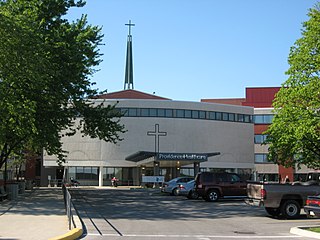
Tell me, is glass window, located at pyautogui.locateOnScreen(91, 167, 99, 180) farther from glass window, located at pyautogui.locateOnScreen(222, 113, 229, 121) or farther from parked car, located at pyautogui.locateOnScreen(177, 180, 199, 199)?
parked car, located at pyautogui.locateOnScreen(177, 180, 199, 199)

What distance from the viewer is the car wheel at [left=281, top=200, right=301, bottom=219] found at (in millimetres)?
20156

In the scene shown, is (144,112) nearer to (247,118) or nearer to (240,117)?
(240,117)

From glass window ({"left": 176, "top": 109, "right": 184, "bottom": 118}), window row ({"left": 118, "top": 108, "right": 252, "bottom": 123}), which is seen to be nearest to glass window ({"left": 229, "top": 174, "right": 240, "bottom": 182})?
window row ({"left": 118, "top": 108, "right": 252, "bottom": 123})

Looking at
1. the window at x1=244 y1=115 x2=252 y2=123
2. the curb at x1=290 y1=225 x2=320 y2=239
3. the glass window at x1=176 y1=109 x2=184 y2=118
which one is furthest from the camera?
the window at x1=244 y1=115 x2=252 y2=123

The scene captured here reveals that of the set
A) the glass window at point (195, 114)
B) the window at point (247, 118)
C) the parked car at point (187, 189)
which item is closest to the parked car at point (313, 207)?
the parked car at point (187, 189)

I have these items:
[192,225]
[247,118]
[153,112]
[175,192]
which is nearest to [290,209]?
[192,225]

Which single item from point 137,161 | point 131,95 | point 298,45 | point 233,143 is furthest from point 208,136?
point 298,45

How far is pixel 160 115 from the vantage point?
2707 inches

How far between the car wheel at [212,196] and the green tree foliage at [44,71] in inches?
339

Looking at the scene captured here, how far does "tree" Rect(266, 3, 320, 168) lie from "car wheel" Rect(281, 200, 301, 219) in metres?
16.8

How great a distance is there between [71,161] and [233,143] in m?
24.3

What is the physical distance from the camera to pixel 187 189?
36344 mm

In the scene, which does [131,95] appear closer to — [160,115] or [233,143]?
[160,115]

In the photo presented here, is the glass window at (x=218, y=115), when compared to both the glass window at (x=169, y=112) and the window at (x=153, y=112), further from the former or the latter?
the window at (x=153, y=112)
